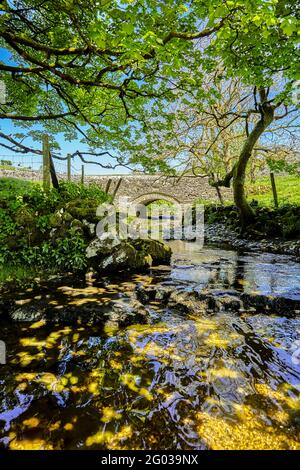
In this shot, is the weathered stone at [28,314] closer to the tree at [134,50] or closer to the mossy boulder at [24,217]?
the mossy boulder at [24,217]

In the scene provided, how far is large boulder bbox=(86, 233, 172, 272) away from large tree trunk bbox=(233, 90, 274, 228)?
6697 mm

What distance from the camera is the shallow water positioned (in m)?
2.04

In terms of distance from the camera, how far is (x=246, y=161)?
11211mm

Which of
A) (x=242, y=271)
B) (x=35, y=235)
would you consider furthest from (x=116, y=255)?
(x=242, y=271)

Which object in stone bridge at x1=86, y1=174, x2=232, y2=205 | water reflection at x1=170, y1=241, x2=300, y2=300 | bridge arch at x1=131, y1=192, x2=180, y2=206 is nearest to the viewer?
water reflection at x1=170, y1=241, x2=300, y2=300

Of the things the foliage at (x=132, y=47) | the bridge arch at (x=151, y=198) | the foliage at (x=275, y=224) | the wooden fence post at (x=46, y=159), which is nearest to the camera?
the foliage at (x=132, y=47)

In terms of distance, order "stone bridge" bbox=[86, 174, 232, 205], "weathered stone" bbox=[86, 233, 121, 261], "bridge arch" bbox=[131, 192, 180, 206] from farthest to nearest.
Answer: "stone bridge" bbox=[86, 174, 232, 205], "bridge arch" bbox=[131, 192, 180, 206], "weathered stone" bbox=[86, 233, 121, 261]

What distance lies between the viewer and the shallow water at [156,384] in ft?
6.69

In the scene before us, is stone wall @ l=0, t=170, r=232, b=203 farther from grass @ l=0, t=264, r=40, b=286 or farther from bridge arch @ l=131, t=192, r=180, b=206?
grass @ l=0, t=264, r=40, b=286

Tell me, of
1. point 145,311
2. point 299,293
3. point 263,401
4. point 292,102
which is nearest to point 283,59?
point 292,102

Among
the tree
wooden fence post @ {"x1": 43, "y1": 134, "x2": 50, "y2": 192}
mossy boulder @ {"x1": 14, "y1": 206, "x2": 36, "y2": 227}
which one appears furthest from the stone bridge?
mossy boulder @ {"x1": 14, "y1": 206, "x2": 36, "y2": 227}

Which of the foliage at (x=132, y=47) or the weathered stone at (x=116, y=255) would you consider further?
the weathered stone at (x=116, y=255)

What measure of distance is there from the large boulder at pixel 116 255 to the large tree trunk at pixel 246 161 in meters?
6.70

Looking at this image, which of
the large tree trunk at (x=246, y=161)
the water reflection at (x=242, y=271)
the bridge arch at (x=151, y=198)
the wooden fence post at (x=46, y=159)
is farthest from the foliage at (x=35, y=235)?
the bridge arch at (x=151, y=198)
